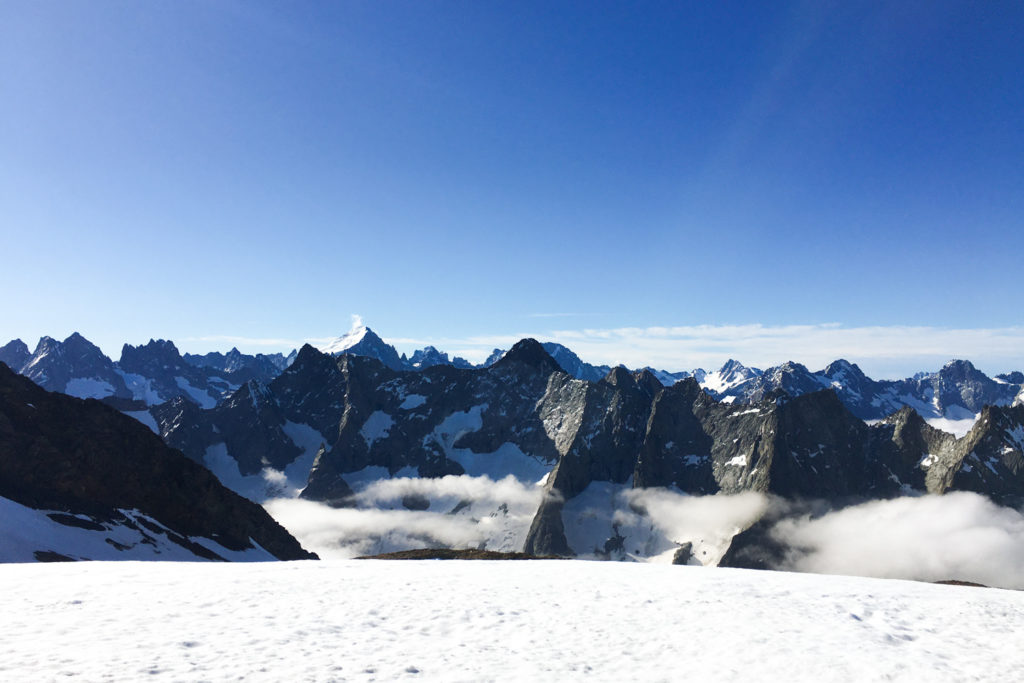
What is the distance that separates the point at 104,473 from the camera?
68.9 meters

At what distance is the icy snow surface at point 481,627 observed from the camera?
38.9ft

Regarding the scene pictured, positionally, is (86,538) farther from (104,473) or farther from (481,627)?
(481,627)

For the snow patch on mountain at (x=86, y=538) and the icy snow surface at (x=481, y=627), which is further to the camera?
the snow patch on mountain at (x=86, y=538)

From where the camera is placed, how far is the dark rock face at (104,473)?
62406mm

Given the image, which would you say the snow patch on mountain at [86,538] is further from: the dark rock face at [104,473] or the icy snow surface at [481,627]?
the icy snow surface at [481,627]

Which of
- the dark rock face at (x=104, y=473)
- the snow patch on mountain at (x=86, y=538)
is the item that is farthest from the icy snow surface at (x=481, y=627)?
the dark rock face at (x=104, y=473)

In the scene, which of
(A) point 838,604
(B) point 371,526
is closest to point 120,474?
(A) point 838,604

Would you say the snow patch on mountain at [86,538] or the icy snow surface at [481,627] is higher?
the icy snow surface at [481,627]

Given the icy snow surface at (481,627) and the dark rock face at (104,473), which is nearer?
the icy snow surface at (481,627)

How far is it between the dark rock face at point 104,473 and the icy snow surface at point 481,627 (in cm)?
5549

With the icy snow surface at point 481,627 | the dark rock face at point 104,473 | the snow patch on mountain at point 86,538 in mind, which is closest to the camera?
the icy snow surface at point 481,627

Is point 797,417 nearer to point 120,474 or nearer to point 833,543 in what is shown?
point 833,543

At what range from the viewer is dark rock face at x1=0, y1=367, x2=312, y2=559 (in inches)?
2457

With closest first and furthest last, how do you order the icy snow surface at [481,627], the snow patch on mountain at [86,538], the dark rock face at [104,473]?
the icy snow surface at [481,627], the snow patch on mountain at [86,538], the dark rock face at [104,473]
